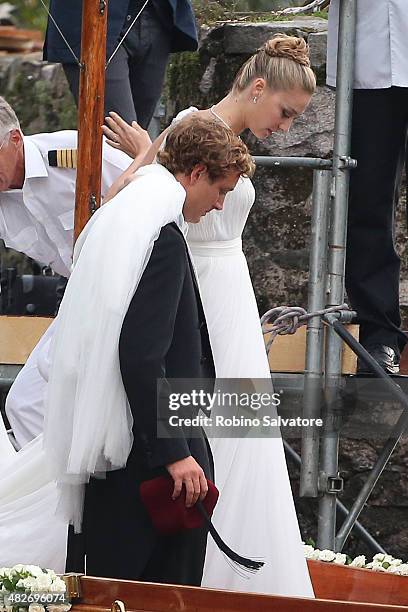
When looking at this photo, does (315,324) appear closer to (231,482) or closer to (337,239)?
(337,239)

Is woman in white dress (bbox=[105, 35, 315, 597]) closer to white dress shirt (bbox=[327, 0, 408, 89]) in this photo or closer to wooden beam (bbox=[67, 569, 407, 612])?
white dress shirt (bbox=[327, 0, 408, 89])

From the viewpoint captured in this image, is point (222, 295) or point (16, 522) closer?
point (16, 522)

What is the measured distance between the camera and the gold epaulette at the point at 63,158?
197 inches

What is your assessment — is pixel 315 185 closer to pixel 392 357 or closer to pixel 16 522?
pixel 392 357

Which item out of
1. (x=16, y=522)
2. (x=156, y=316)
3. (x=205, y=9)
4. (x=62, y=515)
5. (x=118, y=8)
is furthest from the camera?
(x=205, y=9)

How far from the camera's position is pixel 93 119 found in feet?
15.4

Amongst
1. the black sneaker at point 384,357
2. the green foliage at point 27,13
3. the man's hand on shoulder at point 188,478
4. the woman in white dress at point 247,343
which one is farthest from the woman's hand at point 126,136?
the green foliage at point 27,13

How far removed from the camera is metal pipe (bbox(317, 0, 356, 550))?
5.22 meters

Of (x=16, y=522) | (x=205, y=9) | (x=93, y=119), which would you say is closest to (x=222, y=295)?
(x=93, y=119)

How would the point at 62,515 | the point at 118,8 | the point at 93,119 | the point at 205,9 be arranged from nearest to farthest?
the point at 62,515 → the point at 93,119 → the point at 118,8 → the point at 205,9

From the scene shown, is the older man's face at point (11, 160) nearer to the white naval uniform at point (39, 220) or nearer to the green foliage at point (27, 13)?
the white naval uniform at point (39, 220)

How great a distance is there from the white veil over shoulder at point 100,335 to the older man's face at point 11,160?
3.39ft

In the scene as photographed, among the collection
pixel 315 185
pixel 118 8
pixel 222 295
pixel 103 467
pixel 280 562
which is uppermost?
pixel 118 8

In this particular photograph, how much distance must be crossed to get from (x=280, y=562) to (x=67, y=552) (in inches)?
27.0
